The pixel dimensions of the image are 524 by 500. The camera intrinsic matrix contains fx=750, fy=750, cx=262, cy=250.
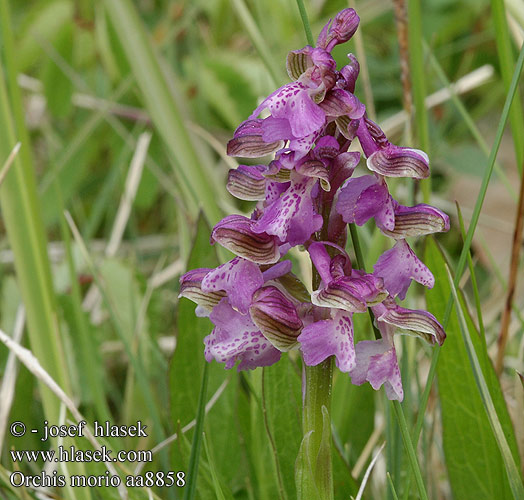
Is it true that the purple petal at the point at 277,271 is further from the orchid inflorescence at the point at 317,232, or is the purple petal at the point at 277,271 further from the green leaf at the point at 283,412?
the green leaf at the point at 283,412

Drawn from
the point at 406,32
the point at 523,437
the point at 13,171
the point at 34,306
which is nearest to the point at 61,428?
the point at 34,306

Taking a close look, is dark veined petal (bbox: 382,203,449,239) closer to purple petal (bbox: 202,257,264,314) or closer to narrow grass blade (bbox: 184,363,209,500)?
purple petal (bbox: 202,257,264,314)

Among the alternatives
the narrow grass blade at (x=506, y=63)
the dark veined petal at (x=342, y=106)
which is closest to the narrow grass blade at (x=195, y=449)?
the dark veined petal at (x=342, y=106)

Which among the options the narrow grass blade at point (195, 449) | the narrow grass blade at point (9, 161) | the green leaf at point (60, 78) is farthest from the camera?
the green leaf at point (60, 78)

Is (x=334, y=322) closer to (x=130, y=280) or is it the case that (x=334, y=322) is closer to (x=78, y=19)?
(x=130, y=280)

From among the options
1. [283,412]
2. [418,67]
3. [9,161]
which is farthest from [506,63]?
[9,161]

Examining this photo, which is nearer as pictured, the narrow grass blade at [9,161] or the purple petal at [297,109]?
the purple petal at [297,109]

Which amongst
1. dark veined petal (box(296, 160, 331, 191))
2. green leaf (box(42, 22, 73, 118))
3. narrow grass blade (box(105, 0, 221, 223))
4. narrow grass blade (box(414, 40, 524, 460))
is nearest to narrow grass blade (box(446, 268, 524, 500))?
narrow grass blade (box(414, 40, 524, 460))
